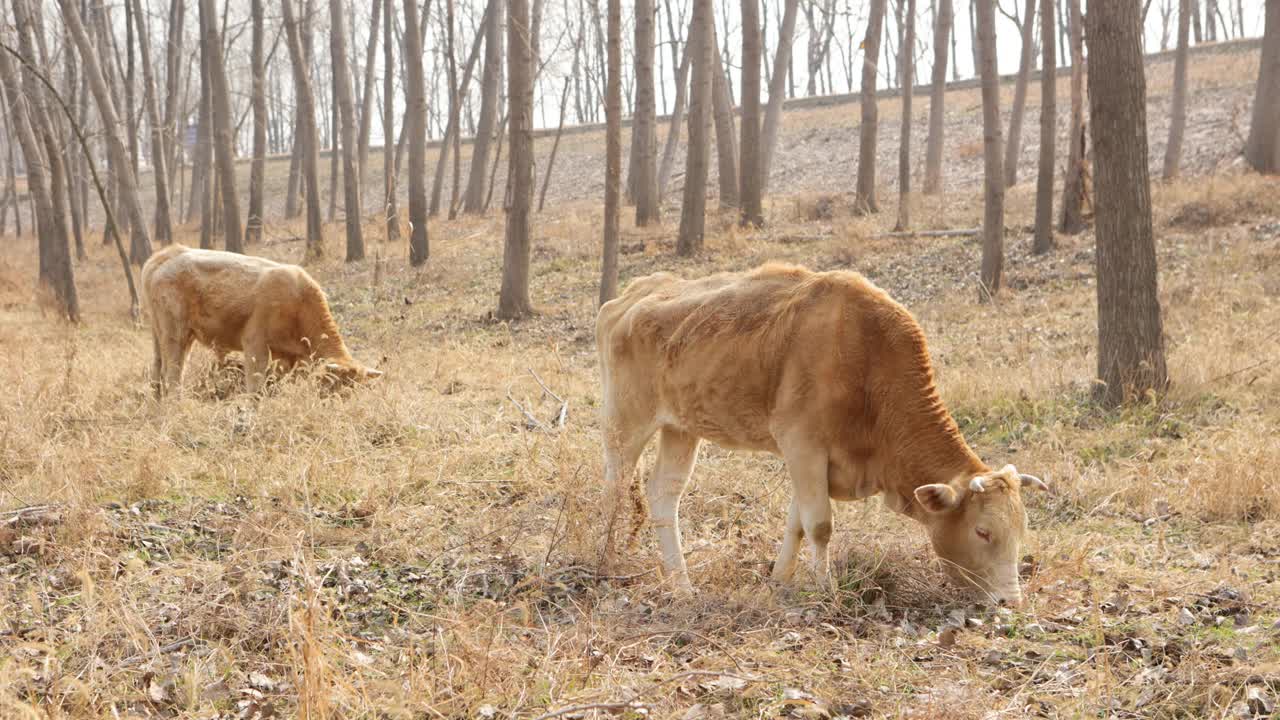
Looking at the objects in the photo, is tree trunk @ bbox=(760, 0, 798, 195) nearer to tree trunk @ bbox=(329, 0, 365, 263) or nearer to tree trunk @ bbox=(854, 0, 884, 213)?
tree trunk @ bbox=(854, 0, 884, 213)

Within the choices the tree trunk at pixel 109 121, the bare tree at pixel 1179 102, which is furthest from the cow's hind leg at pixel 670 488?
the bare tree at pixel 1179 102

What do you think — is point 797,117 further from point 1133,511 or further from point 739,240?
point 1133,511

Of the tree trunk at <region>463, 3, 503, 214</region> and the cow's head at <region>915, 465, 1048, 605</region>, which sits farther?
the tree trunk at <region>463, 3, 503, 214</region>

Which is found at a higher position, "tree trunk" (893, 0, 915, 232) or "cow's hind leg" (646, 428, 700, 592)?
"tree trunk" (893, 0, 915, 232)

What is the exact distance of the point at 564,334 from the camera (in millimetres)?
16359

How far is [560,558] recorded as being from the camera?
271 inches

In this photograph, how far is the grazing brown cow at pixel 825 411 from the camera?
19.5ft

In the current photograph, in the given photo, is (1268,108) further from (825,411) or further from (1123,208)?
(825,411)

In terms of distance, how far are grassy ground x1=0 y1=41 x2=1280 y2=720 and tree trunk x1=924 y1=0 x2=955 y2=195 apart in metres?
15.4

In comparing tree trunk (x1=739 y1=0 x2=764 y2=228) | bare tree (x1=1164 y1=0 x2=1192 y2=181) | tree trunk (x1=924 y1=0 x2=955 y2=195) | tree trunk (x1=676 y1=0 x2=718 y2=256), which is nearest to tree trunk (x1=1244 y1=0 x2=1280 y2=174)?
bare tree (x1=1164 y1=0 x2=1192 y2=181)

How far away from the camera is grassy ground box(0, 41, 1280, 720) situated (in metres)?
4.74

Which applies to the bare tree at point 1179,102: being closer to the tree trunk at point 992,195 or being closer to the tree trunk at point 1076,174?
the tree trunk at point 1076,174

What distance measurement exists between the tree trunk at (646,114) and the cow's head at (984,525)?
17.4 meters

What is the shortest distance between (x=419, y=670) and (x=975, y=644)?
284cm
